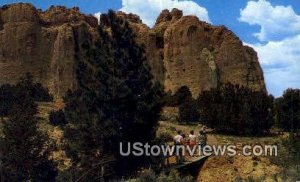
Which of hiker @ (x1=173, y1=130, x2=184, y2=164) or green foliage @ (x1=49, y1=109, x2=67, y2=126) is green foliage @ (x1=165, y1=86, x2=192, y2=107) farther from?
hiker @ (x1=173, y1=130, x2=184, y2=164)

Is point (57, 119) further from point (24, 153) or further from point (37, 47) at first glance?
point (37, 47)

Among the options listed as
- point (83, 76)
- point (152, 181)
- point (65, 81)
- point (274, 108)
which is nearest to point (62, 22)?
point (65, 81)

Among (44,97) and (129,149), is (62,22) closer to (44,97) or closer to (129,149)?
(44,97)

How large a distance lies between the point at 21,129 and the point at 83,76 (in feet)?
11.3

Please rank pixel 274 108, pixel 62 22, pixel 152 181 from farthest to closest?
pixel 62 22 < pixel 274 108 < pixel 152 181

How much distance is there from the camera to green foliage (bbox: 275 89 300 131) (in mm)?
37281

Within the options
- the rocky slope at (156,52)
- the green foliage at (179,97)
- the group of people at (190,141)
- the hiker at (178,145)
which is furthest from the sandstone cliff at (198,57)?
the hiker at (178,145)

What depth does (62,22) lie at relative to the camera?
7881 centimetres

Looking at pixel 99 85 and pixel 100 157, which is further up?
pixel 99 85

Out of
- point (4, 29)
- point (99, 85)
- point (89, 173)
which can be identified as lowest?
point (89, 173)

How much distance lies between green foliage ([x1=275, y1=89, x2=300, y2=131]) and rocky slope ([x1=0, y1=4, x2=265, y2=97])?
109 feet

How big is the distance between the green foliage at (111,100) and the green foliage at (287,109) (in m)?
13.6

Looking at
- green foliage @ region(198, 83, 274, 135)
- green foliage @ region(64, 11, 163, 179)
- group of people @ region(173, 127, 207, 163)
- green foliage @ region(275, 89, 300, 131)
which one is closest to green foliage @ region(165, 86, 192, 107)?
green foliage @ region(275, 89, 300, 131)

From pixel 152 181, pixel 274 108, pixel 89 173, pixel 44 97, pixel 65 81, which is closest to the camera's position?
pixel 152 181
